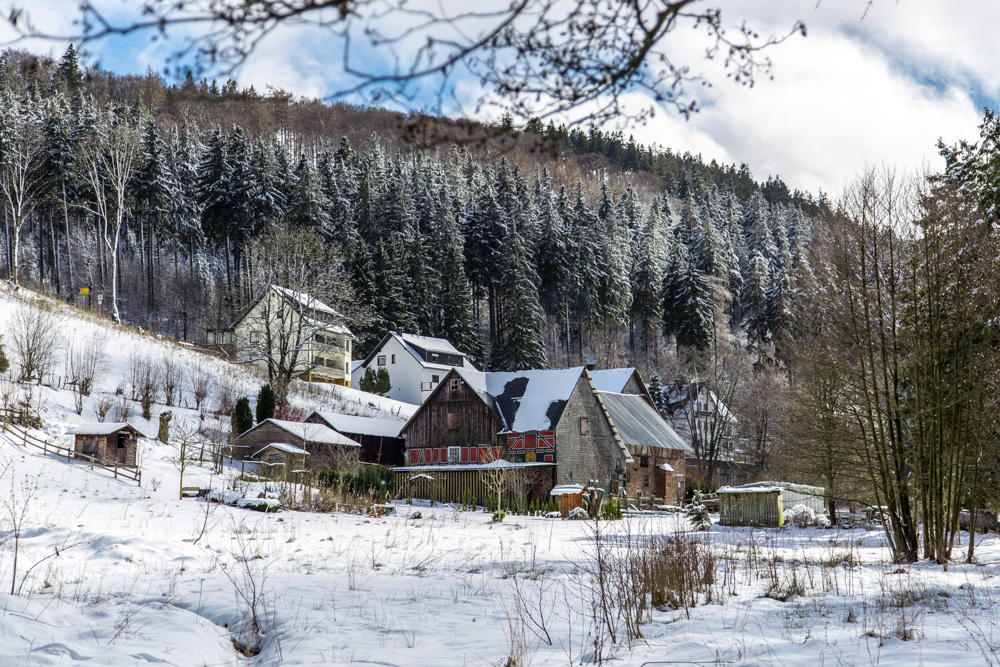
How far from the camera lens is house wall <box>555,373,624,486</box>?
123ft

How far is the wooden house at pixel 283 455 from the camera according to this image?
34344 millimetres

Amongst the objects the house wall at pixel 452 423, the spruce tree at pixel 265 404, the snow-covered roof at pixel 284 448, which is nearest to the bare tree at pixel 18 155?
the spruce tree at pixel 265 404

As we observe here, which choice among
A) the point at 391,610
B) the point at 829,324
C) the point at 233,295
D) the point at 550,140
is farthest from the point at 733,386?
Result: the point at 550,140

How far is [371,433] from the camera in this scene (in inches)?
1676

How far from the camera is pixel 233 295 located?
6469 cm

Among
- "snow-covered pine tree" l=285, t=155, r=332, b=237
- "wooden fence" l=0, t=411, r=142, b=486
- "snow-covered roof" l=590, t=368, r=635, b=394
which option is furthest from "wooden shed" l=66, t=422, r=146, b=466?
"snow-covered pine tree" l=285, t=155, r=332, b=237

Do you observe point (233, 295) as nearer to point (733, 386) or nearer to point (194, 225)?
point (194, 225)

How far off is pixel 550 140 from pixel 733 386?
50.3 metres

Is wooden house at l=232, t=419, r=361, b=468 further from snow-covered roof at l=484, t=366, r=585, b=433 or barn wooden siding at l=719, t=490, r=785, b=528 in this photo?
barn wooden siding at l=719, t=490, r=785, b=528

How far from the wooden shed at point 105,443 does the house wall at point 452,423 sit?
51.0 ft

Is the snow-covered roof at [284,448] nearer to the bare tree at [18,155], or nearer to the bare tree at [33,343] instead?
the bare tree at [33,343]

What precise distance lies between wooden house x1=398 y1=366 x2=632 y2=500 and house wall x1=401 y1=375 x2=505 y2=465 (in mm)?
51

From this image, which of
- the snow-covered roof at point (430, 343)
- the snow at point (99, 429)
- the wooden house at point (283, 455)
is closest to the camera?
the snow at point (99, 429)

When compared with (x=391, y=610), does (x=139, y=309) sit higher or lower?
higher
